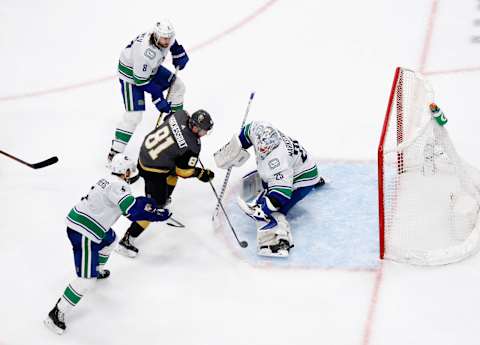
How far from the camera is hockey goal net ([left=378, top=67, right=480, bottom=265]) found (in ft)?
15.3

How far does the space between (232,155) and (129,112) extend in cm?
87

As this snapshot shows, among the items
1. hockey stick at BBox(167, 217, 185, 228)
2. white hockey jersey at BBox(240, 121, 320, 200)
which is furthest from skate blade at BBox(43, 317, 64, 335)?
white hockey jersey at BBox(240, 121, 320, 200)

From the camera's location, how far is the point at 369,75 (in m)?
6.39

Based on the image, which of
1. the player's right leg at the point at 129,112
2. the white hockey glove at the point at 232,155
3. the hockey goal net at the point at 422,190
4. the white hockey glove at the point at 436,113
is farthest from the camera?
the player's right leg at the point at 129,112

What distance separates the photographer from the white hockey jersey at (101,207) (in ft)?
14.4

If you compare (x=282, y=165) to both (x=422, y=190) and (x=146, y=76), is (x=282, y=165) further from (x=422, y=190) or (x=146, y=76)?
(x=146, y=76)

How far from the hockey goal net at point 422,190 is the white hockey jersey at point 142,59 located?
4.93 ft

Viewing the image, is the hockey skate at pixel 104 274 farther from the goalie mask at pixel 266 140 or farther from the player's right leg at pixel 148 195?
the goalie mask at pixel 266 140

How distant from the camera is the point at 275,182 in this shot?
4832 mm

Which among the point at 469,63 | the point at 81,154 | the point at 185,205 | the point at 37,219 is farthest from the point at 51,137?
the point at 469,63

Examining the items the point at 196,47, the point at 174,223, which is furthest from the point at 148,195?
the point at 196,47

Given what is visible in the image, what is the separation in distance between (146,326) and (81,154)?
1.81 m

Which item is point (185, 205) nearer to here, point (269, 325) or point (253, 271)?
point (253, 271)

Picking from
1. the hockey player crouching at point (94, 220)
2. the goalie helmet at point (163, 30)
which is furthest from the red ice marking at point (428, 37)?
the hockey player crouching at point (94, 220)
